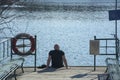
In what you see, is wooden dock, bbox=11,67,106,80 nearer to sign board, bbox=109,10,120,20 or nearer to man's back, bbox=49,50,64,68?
man's back, bbox=49,50,64,68

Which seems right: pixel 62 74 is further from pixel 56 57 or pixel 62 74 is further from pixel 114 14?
pixel 114 14

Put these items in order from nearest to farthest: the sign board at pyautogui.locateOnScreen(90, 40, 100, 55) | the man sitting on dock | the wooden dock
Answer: the wooden dock, the sign board at pyautogui.locateOnScreen(90, 40, 100, 55), the man sitting on dock

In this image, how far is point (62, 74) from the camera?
13492 millimetres

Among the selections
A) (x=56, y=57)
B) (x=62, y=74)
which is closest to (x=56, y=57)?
(x=56, y=57)

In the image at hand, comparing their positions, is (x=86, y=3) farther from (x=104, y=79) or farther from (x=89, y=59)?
(x=104, y=79)

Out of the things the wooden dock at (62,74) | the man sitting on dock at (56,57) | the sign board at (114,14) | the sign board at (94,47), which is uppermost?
the sign board at (114,14)

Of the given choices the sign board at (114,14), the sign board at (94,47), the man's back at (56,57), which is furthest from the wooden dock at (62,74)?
the sign board at (114,14)

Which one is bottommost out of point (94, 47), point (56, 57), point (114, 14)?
point (56, 57)

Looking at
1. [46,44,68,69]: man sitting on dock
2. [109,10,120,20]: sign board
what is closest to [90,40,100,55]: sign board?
[46,44,68,69]: man sitting on dock

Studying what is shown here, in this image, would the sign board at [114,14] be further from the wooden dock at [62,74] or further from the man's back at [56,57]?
the man's back at [56,57]

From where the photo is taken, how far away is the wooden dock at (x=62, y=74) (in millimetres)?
13047

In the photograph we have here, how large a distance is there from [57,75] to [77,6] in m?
65.6

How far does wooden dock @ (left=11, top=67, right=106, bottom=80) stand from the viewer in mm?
13047

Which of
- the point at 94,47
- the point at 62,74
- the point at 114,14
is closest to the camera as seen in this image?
the point at 114,14
